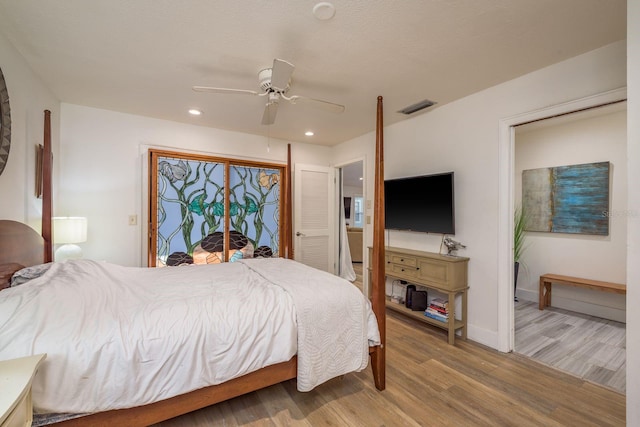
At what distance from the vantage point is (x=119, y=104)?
3.04 meters

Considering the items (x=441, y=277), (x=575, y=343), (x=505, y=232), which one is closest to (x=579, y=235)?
(x=575, y=343)

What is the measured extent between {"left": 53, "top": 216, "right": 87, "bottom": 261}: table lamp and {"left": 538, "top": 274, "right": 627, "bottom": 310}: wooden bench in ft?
17.7

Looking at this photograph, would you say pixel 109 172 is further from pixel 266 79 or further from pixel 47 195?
pixel 266 79

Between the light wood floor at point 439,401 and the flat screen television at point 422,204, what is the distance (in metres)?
1.35

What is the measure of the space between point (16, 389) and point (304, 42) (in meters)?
2.23

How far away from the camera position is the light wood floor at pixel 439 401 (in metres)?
1.69

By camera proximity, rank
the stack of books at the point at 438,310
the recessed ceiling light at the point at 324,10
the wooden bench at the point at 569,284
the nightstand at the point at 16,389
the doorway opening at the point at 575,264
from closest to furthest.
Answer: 1. the nightstand at the point at 16,389
2. the recessed ceiling light at the point at 324,10
3. the doorway opening at the point at 575,264
4. the stack of books at the point at 438,310
5. the wooden bench at the point at 569,284

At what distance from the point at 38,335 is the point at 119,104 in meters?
2.73

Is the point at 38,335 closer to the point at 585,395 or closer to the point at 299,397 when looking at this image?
the point at 299,397

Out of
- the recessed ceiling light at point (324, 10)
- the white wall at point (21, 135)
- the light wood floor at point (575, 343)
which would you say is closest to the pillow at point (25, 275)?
the white wall at point (21, 135)

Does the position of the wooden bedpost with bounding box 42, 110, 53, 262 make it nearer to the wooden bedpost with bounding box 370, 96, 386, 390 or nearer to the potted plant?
the wooden bedpost with bounding box 370, 96, 386, 390

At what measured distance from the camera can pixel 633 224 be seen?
1.29 metres

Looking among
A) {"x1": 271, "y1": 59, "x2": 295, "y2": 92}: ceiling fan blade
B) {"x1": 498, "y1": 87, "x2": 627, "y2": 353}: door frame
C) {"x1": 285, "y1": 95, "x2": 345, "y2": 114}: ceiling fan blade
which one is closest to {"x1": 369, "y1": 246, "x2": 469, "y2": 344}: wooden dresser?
{"x1": 498, "y1": 87, "x2": 627, "y2": 353}: door frame

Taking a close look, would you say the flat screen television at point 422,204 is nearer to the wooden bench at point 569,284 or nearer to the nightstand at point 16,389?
the wooden bench at point 569,284
